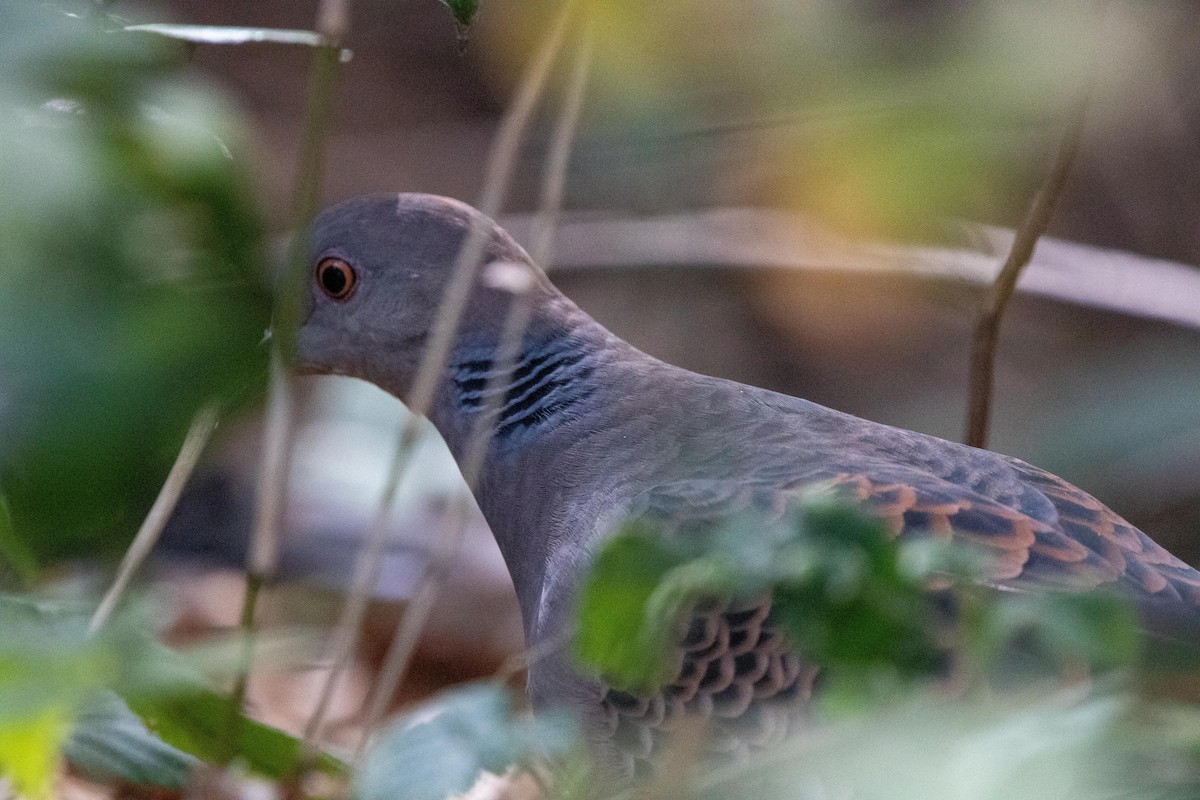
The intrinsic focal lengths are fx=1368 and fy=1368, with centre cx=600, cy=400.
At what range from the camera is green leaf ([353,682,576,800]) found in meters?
1.35

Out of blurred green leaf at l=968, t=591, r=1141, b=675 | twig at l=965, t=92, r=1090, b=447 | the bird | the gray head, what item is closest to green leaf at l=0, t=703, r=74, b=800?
blurred green leaf at l=968, t=591, r=1141, b=675

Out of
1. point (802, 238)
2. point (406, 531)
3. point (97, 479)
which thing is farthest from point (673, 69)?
point (97, 479)

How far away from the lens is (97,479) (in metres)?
1.37

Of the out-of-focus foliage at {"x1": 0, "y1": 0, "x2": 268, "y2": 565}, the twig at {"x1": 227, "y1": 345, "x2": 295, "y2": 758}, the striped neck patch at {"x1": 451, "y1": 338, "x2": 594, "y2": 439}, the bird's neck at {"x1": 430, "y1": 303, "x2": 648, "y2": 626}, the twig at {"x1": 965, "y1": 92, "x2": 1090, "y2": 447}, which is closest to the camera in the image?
the out-of-focus foliage at {"x1": 0, "y1": 0, "x2": 268, "y2": 565}

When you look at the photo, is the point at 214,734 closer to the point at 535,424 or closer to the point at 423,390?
the point at 423,390

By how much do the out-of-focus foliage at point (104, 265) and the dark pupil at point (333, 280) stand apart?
1232 millimetres

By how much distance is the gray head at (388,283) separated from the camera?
2748 mm

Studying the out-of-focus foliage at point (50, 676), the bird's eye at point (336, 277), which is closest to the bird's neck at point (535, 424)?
the bird's eye at point (336, 277)

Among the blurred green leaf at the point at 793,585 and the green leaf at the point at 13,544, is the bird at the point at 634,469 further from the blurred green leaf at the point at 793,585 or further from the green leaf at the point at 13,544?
the green leaf at the point at 13,544

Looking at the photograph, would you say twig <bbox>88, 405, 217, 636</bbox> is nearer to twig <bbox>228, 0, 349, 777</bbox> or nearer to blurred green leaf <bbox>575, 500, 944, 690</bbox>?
twig <bbox>228, 0, 349, 777</bbox>

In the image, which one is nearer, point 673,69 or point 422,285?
point 422,285

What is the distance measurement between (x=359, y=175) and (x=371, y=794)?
5.17 meters

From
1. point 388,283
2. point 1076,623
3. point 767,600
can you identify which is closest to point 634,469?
point 767,600

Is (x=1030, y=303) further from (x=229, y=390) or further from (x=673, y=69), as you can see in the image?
(x=229, y=390)
